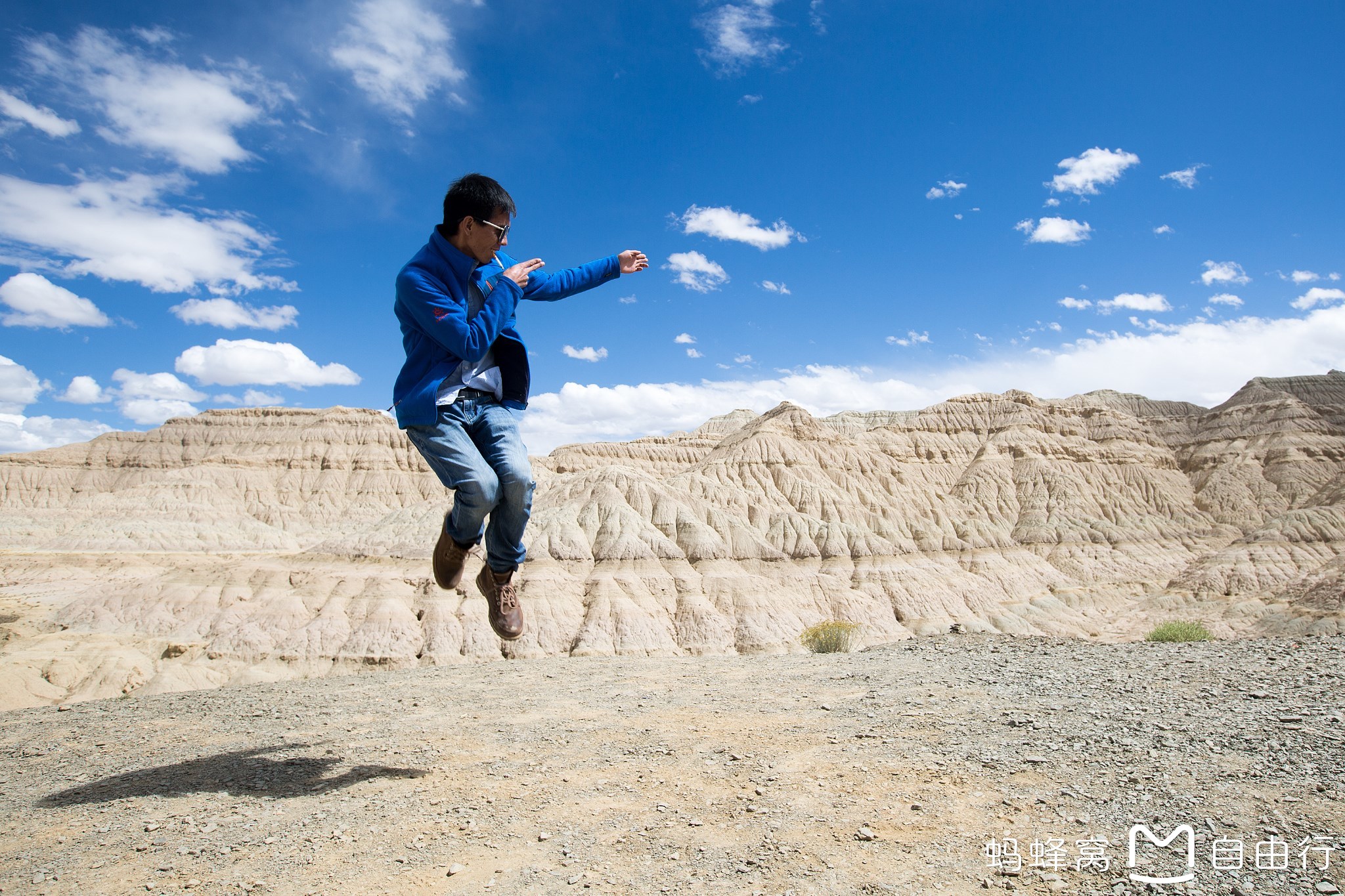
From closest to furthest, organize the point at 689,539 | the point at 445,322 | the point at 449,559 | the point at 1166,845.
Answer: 1. the point at 1166,845
2. the point at 445,322
3. the point at 449,559
4. the point at 689,539

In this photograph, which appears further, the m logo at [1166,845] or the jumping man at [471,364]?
the jumping man at [471,364]

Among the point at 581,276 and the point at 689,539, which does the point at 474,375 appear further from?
the point at 689,539

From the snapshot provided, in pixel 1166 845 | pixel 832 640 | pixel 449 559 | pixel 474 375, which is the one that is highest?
pixel 474 375

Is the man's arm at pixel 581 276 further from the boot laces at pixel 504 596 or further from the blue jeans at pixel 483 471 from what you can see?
the boot laces at pixel 504 596

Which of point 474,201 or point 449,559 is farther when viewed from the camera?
point 449,559

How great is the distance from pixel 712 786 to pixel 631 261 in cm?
411

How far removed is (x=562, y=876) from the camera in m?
3.97

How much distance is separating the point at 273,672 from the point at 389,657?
613 centimetres

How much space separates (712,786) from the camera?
16.4ft

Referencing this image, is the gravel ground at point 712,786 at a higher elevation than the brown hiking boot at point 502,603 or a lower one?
lower

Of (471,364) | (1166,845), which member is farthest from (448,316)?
(1166,845)

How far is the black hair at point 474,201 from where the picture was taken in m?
5.66

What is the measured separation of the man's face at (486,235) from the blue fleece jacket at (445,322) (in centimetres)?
8

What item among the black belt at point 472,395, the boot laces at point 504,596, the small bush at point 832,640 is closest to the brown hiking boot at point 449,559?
the boot laces at point 504,596
